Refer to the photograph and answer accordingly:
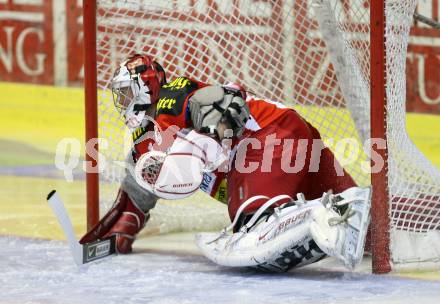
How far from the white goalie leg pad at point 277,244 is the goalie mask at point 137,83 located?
53 cm

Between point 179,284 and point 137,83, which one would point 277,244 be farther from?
point 137,83

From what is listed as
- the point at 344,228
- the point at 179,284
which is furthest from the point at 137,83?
the point at 344,228

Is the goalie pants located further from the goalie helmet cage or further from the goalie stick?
the goalie stick

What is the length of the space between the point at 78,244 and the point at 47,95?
3.67m

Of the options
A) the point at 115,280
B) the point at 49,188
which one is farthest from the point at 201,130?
the point at 49,188

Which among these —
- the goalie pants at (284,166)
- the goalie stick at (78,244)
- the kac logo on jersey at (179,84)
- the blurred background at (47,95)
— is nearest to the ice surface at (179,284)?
the goalie stick at (78,244)

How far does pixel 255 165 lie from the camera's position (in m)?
3.61

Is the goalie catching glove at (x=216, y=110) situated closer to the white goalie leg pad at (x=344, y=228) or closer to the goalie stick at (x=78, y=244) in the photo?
the white goalie leg pad at (x=344, y=228)

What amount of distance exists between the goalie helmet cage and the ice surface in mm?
405

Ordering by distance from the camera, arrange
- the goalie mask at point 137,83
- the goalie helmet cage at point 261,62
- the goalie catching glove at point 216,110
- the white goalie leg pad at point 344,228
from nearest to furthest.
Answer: the white goalie leg pad at point 344,228 < the goalie catching glove at point 216,110 < the goalie mask at point 137,83 < the goalie helmet cage at point 261,62

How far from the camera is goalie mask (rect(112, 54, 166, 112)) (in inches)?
147

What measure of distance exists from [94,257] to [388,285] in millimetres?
932

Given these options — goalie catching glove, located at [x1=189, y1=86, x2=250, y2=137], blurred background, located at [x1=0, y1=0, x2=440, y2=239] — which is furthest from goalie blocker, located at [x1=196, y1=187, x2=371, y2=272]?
blurred background, located at [x1=0, y1=0, x2=440, y2=239]

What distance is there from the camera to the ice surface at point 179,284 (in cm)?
316
